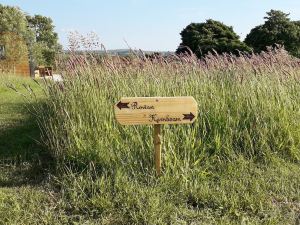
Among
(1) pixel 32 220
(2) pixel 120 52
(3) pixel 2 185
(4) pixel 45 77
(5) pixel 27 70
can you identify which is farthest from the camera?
(5) pixel 27 70

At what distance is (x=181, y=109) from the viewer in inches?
162

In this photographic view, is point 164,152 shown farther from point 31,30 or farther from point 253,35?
point 31,30

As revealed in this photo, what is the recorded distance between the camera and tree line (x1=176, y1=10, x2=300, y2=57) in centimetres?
3066

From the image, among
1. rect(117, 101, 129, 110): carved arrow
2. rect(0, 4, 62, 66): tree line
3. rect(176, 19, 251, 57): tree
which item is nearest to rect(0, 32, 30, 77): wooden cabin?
rect(0, 4, 62, 66): tree line

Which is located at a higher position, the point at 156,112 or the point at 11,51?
the point at 11,51

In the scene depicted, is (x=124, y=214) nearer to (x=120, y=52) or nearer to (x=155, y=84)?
(x=155, y=84)

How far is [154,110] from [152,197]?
2.76 feet

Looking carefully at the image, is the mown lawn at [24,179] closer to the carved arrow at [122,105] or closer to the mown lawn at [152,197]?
the mown lawn at [152,197]

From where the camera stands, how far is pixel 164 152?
4.38 metres

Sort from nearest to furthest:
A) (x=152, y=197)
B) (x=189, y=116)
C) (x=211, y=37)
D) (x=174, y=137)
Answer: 1. (x=152, y=197)
2. (x=189, y=116)
3. (x=174, y=137)
4. (x=211, y=37)

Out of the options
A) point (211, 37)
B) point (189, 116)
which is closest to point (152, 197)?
point (189, 116)

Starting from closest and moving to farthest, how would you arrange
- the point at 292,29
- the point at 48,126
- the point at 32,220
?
the point at 32,220 < the point at 48,126 < the point at 292,29

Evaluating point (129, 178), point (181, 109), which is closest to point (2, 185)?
point (129, 178)

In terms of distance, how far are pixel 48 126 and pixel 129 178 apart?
1.37 meters
